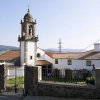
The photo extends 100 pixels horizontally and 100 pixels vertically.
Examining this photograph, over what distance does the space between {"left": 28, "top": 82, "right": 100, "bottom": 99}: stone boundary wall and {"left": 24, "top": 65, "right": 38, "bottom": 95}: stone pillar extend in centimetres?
14

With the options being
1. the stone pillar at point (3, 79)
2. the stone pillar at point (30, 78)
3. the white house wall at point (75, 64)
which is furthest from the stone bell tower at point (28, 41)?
the stone pillar at point (30, 78)

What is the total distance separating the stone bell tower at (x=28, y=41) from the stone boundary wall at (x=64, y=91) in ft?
68.4

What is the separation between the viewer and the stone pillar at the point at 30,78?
40.5ft

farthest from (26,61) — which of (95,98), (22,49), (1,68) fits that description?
(95,98)

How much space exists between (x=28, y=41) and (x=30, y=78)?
21282 mm

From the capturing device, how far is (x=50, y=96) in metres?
11.8

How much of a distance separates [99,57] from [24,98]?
19.4 metres

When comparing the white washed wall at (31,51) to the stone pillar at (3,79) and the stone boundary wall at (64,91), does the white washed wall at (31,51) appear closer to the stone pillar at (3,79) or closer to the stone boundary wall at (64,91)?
the stone pillar at (3,79)

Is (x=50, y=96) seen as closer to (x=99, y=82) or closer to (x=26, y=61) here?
(x=99, y=82)

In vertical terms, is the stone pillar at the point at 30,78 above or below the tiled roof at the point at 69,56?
below

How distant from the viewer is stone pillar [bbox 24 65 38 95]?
12352 millimetres

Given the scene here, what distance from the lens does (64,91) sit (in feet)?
37.1

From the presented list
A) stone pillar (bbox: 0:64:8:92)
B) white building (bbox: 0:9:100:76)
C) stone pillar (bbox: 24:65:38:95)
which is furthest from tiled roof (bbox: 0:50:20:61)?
stone pillar (bbox: 24:65:38:95)

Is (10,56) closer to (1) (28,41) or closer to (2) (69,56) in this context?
(1) (28,41)
